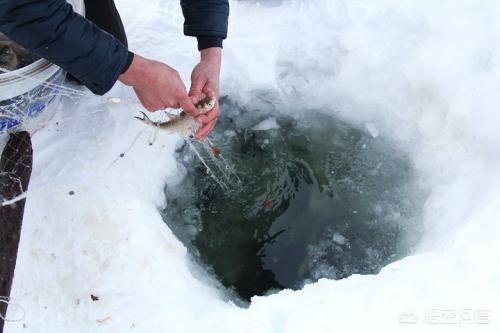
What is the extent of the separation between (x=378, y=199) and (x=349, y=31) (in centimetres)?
107

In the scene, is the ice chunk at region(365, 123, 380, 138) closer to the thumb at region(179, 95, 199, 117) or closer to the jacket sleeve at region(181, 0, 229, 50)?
the jacket sleeve at region(181, 0, 229, 50)

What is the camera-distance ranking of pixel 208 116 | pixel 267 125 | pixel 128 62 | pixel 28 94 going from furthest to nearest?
1. pixel 267 125
2. pixel 28 94
3. pixel 208 116
4. pixel 128 62

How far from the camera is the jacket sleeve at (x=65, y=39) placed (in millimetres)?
1375

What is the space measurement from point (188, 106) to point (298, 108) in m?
1.12

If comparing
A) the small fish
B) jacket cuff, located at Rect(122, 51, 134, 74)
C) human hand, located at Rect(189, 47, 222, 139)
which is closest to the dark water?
the small fish

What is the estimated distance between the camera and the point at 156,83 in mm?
1659

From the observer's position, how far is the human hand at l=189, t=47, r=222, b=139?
1860 millimetres

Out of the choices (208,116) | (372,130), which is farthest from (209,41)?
(372,130)

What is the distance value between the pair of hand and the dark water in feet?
2.23

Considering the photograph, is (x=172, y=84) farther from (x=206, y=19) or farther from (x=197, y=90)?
(x=206, y=19)

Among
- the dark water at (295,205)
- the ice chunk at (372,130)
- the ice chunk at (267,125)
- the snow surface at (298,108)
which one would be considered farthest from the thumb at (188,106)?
the ice chunk at (372,130)

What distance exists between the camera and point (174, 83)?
5.47ft

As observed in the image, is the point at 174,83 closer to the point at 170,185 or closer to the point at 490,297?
the point at 170,185

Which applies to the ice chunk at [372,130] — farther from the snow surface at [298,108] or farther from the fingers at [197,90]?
the fingers at [197,90]
